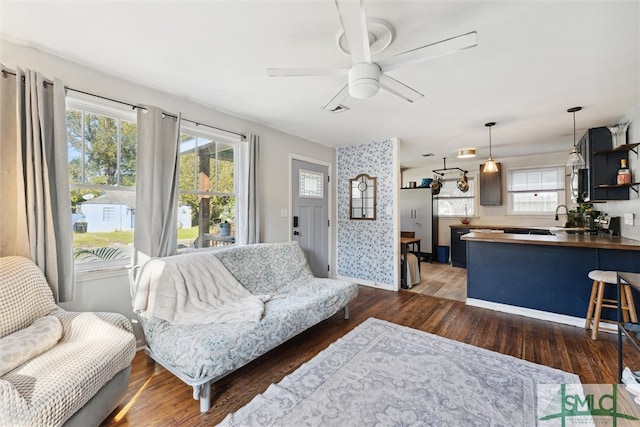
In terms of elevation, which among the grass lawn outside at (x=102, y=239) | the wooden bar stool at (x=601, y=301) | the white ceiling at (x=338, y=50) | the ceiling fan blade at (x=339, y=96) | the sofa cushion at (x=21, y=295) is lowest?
the wooden bar stool at (x=601, y=301)

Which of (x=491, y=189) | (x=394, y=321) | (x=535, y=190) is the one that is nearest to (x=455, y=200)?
(x=491, y=189)

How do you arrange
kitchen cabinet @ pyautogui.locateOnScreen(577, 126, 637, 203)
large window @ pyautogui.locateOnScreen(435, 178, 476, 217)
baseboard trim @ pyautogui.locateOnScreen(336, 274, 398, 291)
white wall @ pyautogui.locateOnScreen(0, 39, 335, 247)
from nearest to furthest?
white wall @ pyautogui.locateOnScreen(0, 39, 335, 247), kitchen cabinet @ pyautogui.locateOnScreen(577, 126, 637, 203), baseboard trim @ pyautogui.locateOnScreen(336, 274, 398, 291), large window @ pyautogui.locateOnScreen(435, 178, 476, 217)

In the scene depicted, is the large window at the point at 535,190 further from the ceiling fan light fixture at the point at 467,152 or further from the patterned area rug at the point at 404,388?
the patterned area rug at the point at 404,388

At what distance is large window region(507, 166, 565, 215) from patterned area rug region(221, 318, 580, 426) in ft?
15.3

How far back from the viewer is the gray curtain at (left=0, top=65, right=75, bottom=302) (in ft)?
5.85

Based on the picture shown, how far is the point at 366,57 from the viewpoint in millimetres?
1490

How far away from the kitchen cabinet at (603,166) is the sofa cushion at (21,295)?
17.8ft

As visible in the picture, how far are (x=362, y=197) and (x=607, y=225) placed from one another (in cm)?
337

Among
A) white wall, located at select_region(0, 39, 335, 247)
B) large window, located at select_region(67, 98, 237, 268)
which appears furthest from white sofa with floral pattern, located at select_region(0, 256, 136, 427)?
white wall, located at select_region(0, 39, 335, 247)

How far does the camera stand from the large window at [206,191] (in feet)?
9.34

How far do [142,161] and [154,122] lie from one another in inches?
15.2
